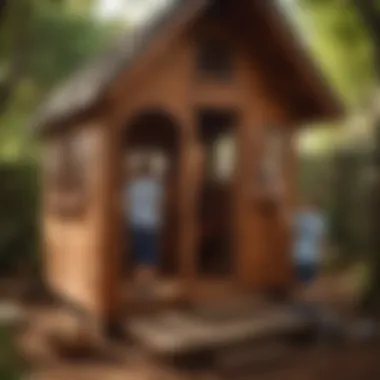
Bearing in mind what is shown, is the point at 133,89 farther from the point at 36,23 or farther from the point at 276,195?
the point at 36,23

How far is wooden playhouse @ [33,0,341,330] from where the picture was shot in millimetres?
1359

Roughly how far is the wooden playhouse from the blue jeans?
0.13 feet

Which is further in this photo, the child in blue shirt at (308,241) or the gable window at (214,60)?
the gable window at (214,60)

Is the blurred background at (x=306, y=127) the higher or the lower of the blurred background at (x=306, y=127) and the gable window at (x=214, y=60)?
the lower

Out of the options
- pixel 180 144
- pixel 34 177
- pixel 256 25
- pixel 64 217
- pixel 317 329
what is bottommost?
pixel 317 329

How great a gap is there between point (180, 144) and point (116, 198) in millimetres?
201

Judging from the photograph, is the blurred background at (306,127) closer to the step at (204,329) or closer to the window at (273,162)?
the window at (273,162)

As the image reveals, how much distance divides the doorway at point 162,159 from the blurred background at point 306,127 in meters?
0.34

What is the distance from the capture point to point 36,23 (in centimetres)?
93

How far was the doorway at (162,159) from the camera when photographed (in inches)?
67.9

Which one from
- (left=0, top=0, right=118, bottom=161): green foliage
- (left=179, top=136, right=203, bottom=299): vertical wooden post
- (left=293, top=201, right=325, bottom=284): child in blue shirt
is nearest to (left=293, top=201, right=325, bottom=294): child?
(left=293, top=201, right=325, bottom=284): child in blue shirt

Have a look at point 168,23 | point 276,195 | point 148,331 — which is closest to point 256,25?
point 168,23

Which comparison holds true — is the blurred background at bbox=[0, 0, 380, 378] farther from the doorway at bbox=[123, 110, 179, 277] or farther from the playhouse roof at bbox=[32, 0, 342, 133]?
the doorway at bbox=[123, 110, 179, 277]

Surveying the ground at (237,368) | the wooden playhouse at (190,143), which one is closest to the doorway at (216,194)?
the wooden playhouse at (190,143)
